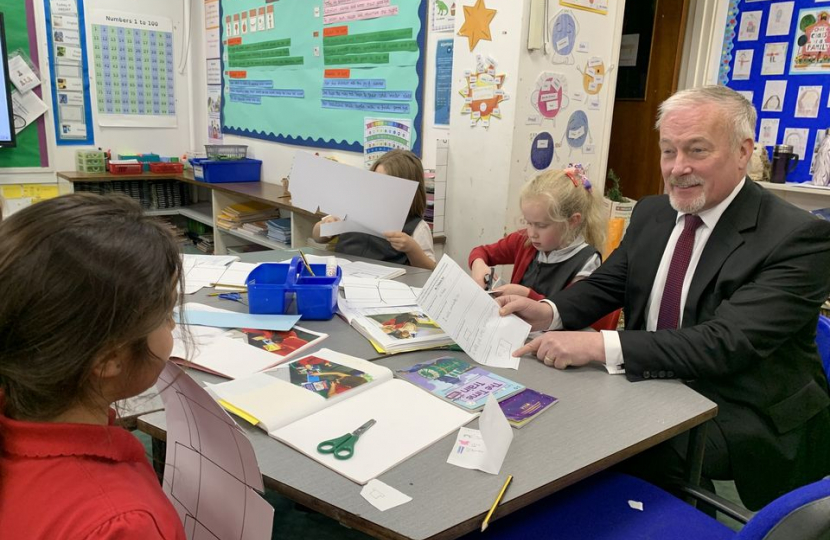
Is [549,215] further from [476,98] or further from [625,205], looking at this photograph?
[625,205]

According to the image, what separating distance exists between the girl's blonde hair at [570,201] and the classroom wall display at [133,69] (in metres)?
3.58

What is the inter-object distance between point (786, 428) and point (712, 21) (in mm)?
2594

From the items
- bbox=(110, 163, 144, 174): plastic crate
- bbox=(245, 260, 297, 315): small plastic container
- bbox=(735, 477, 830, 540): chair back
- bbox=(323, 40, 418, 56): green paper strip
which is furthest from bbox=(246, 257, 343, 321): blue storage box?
bbox=(110, 163, 144, 174): plastic crate

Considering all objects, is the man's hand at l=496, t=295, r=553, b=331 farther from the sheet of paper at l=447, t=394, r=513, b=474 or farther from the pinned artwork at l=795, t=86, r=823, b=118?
the pinned artwork at l=795, t=86, r=823, b=118

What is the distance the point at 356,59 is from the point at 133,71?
211cm

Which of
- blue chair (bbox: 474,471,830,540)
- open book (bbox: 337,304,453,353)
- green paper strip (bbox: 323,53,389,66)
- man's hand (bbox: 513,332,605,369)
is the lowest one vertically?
blue chair (bbox: 474,471,830,540)

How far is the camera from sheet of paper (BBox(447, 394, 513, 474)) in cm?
98

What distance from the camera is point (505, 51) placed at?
2436 millimetres

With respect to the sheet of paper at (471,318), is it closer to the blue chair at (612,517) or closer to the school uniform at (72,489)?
the blue chair at (612,517)

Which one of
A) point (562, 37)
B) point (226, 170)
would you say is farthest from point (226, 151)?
point (562, 37)

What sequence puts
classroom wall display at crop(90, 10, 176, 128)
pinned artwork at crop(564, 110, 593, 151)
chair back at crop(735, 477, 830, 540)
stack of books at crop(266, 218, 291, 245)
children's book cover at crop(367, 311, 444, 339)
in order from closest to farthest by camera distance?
chair back at crop(735, 477, 830, 540) < children's book cover at crop(367, 311, 444, 339) < pinned artwork at crop(564, 110, 593, 151) < stack of books at crop(266, 218, 291, 245) < classroom wall display at crop(90, 10, 176, 128)

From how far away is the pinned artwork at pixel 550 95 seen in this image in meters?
2.48

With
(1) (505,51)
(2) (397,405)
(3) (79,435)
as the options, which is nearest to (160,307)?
(3) (79,435)

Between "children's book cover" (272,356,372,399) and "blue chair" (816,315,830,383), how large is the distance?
1.07 meters
